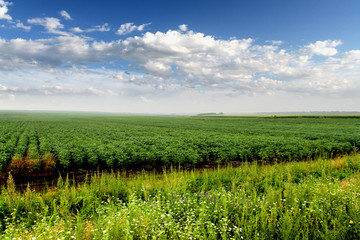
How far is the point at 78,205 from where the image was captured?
652cm

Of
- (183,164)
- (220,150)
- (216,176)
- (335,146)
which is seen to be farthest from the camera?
(335,146)

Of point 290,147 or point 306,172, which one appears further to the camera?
point 290,147

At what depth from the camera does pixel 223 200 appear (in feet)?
18.9

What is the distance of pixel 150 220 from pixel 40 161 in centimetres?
1264

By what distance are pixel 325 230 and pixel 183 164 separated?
467 inches

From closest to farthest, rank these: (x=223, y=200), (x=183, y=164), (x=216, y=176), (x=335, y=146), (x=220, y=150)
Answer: (x=223, y=200), (x=216, y=176), (x=183, y=164), (x=220, y=150), (x=335, y=146)

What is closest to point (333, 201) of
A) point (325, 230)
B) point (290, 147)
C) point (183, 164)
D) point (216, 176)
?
point (325, 230)

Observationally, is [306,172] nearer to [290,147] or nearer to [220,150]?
[220,150]

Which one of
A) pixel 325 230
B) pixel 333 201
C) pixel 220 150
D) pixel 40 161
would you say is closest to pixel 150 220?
pixel 325 230

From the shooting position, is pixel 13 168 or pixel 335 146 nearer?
pixel 13 168

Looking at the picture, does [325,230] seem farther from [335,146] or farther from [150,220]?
[335,146]

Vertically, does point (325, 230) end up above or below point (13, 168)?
above

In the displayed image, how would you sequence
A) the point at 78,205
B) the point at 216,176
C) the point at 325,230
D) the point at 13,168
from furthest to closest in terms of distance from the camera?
the point at 13,168 → the point at 216,176 → the point at 78,205 → the point at 325,230

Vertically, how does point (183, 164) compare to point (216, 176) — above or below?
below
